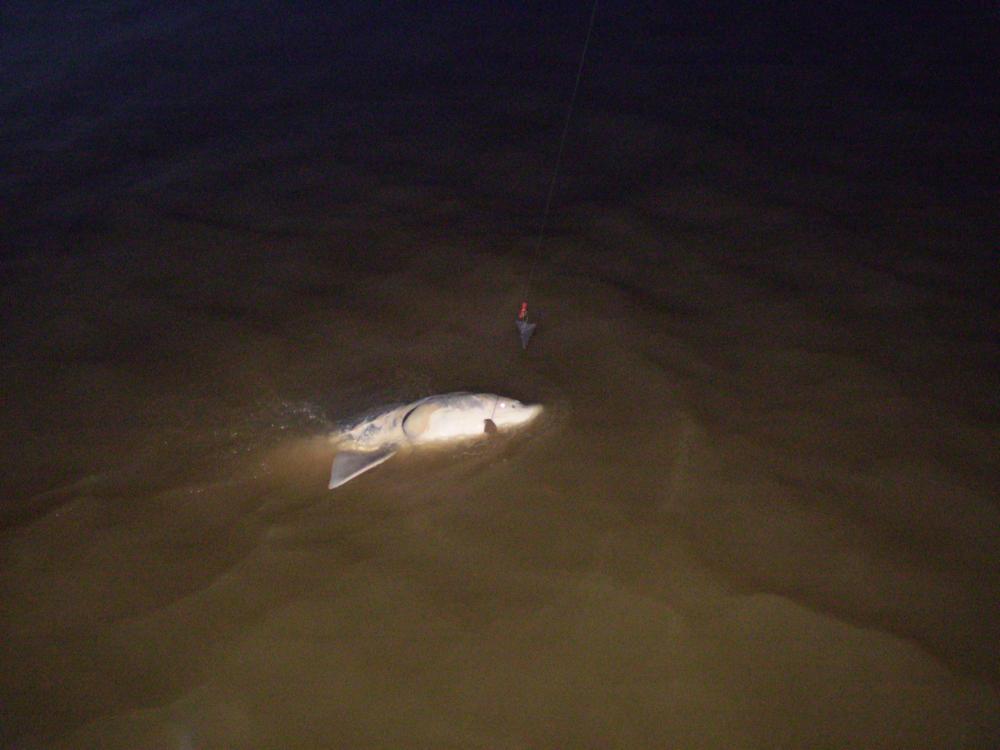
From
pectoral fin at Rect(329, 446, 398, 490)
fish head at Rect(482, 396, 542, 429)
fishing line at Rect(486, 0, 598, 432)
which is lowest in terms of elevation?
pectoral fin at Rect(329, 446, 398, 490)

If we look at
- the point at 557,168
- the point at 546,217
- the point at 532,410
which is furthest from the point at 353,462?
the point at 557,168

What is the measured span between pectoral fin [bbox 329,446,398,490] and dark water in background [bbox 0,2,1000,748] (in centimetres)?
7

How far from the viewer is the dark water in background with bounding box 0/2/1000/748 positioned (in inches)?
91.8

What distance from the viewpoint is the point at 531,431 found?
337 centimetres

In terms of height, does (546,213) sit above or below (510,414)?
above

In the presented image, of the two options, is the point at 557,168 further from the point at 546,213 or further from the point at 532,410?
the point at 532,410

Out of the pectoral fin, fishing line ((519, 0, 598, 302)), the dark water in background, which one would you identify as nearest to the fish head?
the dark water in background

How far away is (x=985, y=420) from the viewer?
3135 mm

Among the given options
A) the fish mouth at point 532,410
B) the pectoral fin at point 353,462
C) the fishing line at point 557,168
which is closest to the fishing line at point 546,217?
the fishing line at point 557,168

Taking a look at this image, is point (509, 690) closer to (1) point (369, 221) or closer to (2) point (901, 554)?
(2) point (901, 554)

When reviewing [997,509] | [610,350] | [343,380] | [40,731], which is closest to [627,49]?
[610,350]

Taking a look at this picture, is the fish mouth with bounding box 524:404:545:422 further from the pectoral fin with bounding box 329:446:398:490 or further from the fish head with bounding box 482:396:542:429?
the pectoral fin with bounding box 329:446:398:490

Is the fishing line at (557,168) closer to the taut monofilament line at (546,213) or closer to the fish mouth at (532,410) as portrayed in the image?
the taut monofilament line at (546,213)

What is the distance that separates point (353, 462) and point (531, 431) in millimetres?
911
